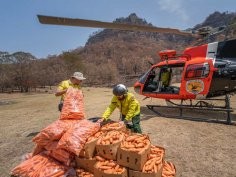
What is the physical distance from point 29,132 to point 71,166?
4573mm

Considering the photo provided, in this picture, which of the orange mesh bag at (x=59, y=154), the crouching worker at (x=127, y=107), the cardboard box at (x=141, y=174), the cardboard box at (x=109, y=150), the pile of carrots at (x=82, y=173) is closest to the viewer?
the cardboard box at (x=141, y=174)

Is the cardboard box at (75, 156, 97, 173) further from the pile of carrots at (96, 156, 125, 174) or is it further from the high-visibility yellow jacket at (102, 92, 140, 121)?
the high-visibility yellow jacket at (102, 92, 140, 121)

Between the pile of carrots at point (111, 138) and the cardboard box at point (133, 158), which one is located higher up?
the pile of carrots at point (111, 138)

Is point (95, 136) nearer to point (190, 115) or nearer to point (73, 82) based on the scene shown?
point (73, 82)

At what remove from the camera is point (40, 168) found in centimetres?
507

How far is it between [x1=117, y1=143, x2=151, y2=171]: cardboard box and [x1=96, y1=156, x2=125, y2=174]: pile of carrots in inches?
3.8

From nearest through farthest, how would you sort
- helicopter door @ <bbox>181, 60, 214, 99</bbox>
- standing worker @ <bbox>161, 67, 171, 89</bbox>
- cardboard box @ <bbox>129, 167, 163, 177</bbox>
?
cardboard box @ <bbox>129, 167, 163, 177</bbox>
helicopter door @ <bbox>181, 60, 214, 99</bbox>
standing worker @ <bbox>161, 67, 171, 89</bbox>

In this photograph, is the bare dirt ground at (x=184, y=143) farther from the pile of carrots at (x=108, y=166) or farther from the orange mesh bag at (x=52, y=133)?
the pile of carrots at (x=108, y=166)

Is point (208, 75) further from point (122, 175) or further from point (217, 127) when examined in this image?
point (122, 175)

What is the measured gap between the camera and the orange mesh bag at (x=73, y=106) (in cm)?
589

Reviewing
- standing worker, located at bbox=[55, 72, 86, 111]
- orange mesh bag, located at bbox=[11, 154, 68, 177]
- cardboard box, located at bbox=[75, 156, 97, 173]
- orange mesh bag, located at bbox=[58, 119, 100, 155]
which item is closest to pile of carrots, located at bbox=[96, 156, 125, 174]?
cardboard box, located at bbox=[75, 156, 97, 173]

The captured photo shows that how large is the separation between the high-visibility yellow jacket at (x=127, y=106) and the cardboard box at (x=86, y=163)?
1.43 meters

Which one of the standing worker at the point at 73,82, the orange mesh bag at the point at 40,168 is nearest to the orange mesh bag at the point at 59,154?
the orange mesh bag at the point at 40,168

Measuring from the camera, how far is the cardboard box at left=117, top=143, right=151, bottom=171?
439 cm
